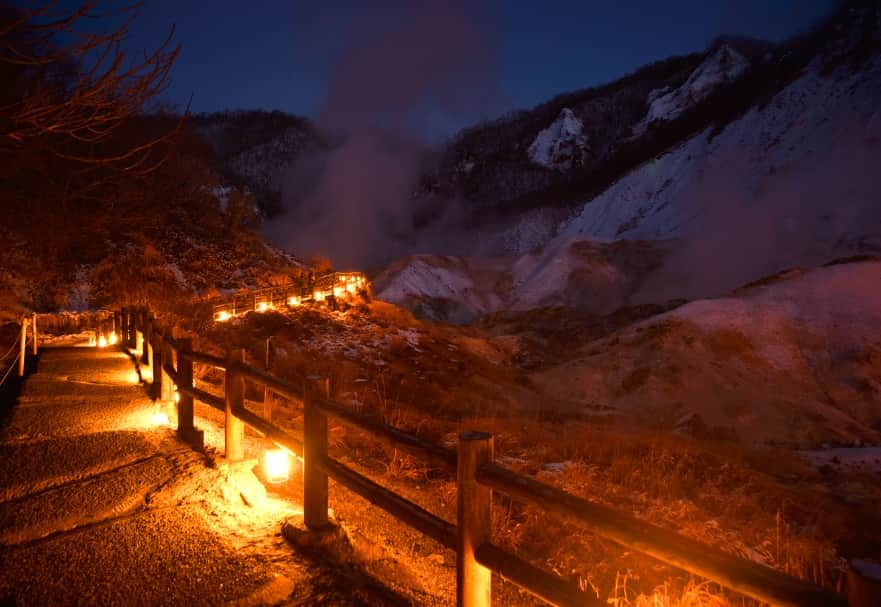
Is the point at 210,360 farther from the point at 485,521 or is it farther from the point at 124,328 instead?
the point at 124,328

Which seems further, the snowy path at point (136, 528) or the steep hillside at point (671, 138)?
the steep hillside at point (671, 138)

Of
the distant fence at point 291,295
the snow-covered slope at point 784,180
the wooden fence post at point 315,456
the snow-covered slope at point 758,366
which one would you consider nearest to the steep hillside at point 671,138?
the snow-covered slope at point 784,180

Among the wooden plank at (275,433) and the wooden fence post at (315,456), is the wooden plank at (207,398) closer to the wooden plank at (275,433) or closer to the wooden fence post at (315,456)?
the wooden plank at (275,433)

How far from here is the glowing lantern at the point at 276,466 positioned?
4926mm

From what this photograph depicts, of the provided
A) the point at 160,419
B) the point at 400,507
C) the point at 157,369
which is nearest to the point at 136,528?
the point at 400,507

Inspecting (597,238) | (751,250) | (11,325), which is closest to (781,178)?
(751,250)

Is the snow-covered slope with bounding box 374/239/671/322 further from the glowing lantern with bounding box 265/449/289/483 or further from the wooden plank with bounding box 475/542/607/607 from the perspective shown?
the wooden plank with bounding box 475/542/607/607

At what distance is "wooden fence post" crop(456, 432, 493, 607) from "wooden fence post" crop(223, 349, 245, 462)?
123 inches

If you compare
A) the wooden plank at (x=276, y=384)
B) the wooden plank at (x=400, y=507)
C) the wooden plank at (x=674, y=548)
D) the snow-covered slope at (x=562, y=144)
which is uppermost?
the snow-covered slope at (x=562, y=144)

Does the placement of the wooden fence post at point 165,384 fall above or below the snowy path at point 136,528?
above

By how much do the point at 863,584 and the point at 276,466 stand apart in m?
4.44

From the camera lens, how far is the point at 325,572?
348 centimetres

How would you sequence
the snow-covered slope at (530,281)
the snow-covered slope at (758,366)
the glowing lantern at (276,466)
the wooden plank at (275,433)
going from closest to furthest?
the wooden plank at (275,433) < the glowing lantern at (276,466) < the snow-covered slope at (758,366) < the snow-covered slope at (530,281)

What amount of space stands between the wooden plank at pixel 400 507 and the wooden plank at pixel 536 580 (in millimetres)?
256
